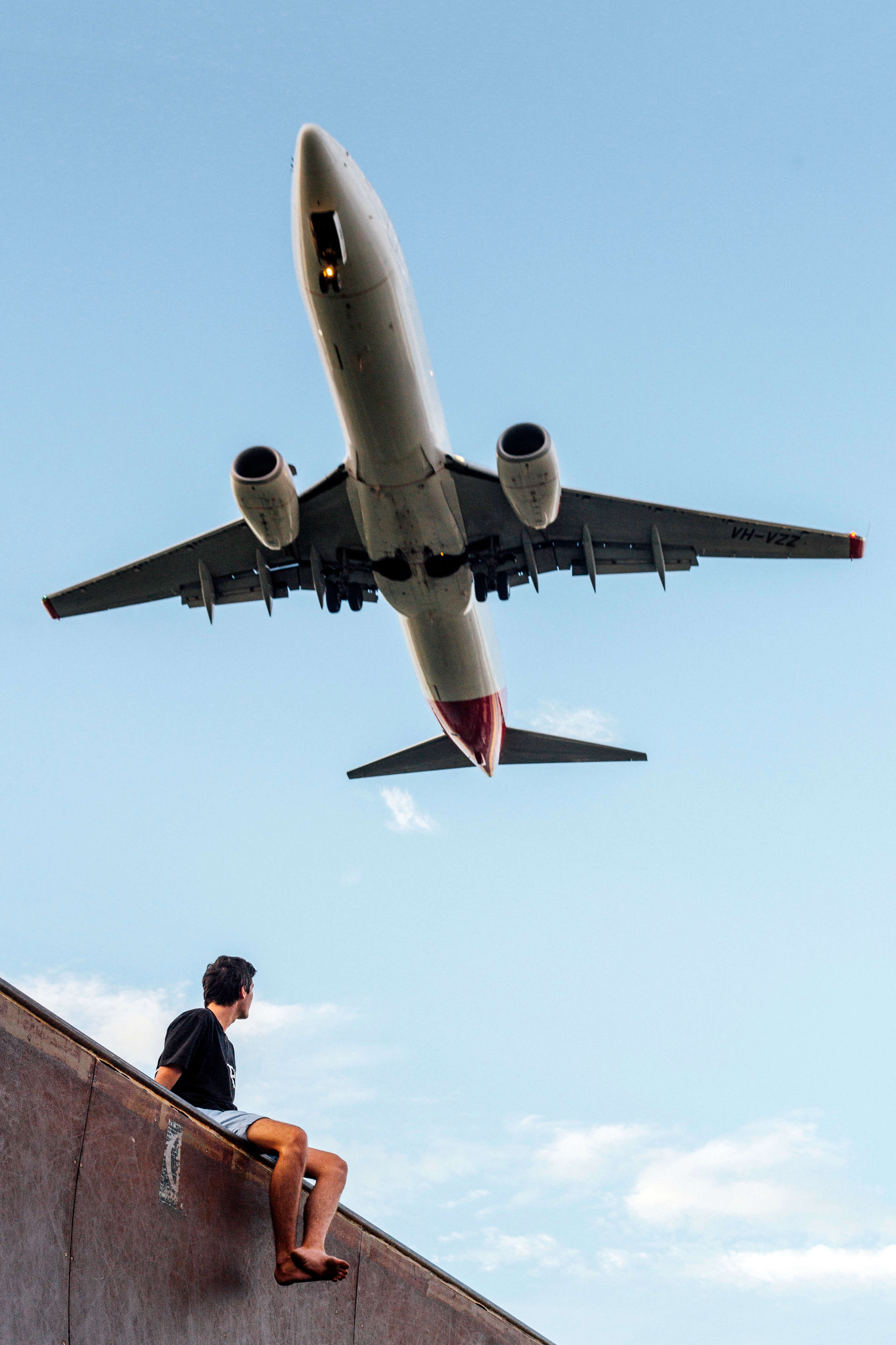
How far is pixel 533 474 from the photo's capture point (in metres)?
18.1

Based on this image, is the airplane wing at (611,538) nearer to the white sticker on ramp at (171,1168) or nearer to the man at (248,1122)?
the man at (248,1122)

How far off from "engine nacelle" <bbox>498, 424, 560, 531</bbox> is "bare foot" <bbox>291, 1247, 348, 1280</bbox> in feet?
49.1

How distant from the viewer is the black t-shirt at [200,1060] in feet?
17.0

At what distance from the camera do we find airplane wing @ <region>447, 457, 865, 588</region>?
2134cm

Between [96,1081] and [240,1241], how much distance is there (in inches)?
50.6

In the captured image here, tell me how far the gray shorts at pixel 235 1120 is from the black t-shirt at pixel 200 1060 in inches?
5.2

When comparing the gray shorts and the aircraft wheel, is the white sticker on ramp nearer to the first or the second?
the gray shorts

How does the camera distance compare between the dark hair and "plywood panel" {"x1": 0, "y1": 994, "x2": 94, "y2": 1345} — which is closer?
"plywood panel" {"x1": 0, "y1": 994, "x2": 94, "y2": 1345}

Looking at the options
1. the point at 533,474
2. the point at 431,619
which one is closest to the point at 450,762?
the point at 431,619

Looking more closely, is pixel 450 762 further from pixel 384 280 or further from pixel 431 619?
pixel 384 280

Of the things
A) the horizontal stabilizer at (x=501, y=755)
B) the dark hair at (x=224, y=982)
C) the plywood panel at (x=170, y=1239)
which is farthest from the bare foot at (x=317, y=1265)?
the horizontal stabilizer at (x=501, y=755)

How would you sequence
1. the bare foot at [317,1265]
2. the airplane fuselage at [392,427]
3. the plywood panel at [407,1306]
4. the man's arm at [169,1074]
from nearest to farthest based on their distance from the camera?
the bare foot at [317,1265] < the man's arm at [169,1074] < the plywood panel at [407,1306] < the airplane fuselage at [392,427]

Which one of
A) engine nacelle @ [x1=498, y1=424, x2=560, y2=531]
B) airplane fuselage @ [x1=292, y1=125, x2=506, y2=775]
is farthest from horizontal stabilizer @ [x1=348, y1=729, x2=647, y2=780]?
engine nacelle @ [x1=498, y1=424, x2=560, y2=531]

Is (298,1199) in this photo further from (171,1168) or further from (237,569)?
(237,569)
